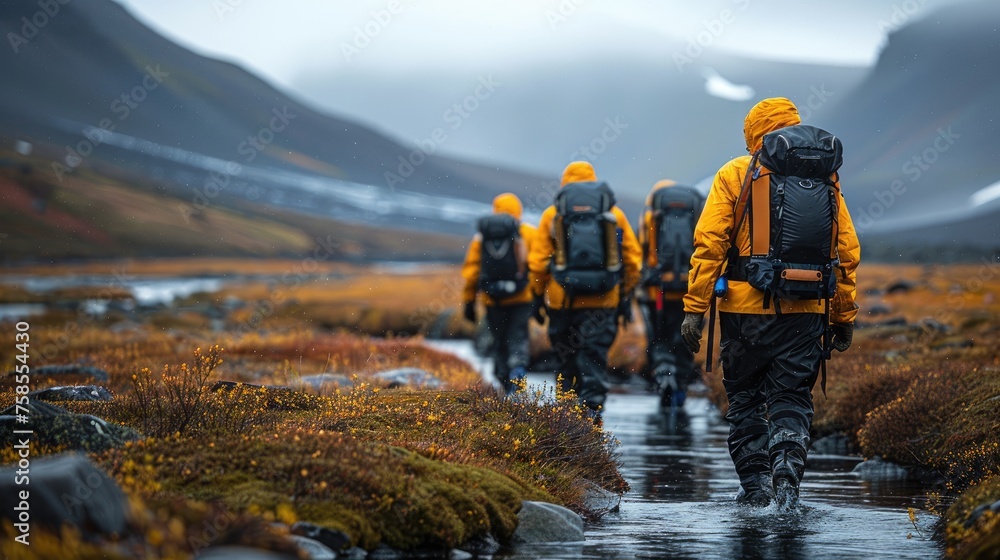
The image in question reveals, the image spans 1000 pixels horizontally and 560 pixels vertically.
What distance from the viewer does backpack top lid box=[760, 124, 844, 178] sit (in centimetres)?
930

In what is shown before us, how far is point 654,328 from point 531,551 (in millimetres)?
11006

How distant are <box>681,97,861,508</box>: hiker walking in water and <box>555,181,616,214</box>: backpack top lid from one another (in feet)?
13.4

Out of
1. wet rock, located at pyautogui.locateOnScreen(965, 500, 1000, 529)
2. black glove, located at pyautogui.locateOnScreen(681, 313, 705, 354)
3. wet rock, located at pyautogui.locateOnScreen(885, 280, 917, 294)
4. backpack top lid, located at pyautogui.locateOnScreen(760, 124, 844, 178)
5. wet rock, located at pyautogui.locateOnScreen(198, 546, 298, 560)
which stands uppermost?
wet rock, located at pyautogui.locateOnScreen(885, 280, 917, 294)

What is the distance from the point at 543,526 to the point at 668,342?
10.2 m

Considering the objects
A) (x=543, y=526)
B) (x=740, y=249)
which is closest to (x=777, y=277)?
(x=740, y=249)

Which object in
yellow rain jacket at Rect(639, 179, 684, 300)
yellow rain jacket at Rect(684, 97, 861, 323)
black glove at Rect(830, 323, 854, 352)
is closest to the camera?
yellow rain jacket at Rect(684, 97, 861, 323)

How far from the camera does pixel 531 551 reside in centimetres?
786

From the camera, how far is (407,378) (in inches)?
659

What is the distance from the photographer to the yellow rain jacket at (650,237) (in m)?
17.9

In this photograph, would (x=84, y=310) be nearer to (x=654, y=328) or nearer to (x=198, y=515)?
(x=654, y=328)

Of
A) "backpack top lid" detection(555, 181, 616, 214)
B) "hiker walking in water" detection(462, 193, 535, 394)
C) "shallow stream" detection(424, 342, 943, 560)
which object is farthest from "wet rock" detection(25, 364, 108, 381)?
"shallow stream" detection(424, 342, 943, 560)

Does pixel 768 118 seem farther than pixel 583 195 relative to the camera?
No

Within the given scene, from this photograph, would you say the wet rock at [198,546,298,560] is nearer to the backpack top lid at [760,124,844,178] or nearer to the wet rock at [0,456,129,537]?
the wet rock at [0,456,129,537]

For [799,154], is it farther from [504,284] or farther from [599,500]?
[504,284]
